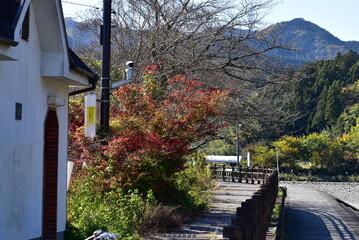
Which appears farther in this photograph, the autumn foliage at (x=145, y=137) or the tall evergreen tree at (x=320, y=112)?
the tall evergreen tree at (x=320, y=112)

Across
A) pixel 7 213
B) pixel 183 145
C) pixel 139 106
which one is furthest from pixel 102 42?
pixel 7 213

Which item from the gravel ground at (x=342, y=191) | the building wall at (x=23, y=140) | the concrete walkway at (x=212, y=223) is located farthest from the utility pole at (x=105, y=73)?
the gravel ground at (x=342, y=191)

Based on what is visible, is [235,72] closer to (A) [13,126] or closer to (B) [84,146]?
(B) [84,146]

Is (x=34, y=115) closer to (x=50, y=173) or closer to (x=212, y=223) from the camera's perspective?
(x=50, y=173)

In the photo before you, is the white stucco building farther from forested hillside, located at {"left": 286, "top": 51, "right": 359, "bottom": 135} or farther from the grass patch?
forested hillside, located at {"left": 286, "top": 51, "right": 359, "bottom": 135}

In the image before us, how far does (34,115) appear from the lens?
10828 mm

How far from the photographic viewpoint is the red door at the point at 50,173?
12.1 meters

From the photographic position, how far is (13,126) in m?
9.78

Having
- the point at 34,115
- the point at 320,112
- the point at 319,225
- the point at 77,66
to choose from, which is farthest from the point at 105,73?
the point at 320,112

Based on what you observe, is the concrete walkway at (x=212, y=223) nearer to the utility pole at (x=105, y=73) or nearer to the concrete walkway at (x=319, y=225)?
the concrete walkway at (x=319, y=225)

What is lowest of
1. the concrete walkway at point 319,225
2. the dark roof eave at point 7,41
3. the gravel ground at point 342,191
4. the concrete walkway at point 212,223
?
the gravel ground at point 342,191

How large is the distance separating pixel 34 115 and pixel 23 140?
711 millimetres

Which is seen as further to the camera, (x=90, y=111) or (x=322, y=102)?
(x=322, y=102)

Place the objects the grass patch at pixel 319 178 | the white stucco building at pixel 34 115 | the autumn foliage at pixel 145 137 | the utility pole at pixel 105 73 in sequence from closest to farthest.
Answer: the white stucco building at pixel 34 115 → the autumn foliage at pixel 145 137 → the utility pole at pixel 105 73 → the grass patch at pixel 319 178
